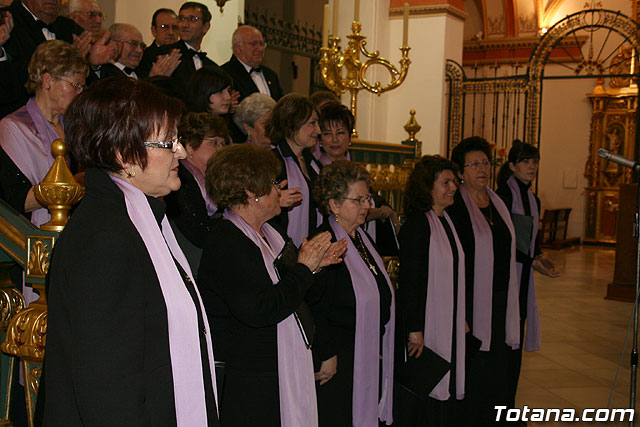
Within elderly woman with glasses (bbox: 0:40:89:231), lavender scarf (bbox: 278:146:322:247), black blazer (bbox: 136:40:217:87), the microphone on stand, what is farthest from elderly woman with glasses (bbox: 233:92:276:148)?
the microphone on stand

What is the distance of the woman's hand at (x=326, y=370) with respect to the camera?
9.62ft

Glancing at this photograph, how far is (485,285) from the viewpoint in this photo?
164 inches

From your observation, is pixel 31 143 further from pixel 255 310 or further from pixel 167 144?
pixel 167 144

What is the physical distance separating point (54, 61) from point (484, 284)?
8.97 ft

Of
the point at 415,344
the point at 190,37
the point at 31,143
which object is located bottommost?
the point at 415,344

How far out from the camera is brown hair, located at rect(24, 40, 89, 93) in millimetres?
2836

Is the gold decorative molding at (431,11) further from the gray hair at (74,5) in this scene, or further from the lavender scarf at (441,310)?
the lavender scarf at (441,310)

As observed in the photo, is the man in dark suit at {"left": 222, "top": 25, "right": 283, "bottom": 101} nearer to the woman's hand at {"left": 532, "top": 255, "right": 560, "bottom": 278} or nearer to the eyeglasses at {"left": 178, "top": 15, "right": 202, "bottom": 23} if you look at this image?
the eyeglasses at {"left": 178, "top": 15, "right": 202, "bottom": 23}

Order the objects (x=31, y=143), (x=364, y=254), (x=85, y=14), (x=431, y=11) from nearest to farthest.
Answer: (x=31, y=143) < (x=364, y=254) < (x=85, y=14) < (x=431, y=11)

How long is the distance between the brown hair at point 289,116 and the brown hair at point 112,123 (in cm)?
200

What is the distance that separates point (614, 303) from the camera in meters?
8.91

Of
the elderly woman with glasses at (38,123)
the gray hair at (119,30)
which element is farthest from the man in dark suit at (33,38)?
the elderly woman with glasses at (38,123)

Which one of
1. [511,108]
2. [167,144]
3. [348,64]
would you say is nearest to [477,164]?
[348,64]

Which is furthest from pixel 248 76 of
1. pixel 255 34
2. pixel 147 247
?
pixel 147 247
